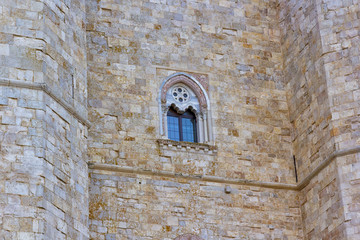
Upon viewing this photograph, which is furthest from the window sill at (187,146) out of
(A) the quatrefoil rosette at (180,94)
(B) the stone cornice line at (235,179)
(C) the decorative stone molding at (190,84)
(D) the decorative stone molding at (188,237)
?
(D) the decorative stone molding at (188,237)

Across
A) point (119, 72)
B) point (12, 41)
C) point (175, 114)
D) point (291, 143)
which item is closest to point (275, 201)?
point (291, 143)

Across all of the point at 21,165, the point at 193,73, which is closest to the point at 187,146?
the point at 193,73

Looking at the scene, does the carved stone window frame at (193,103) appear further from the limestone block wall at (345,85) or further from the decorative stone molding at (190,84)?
the limestone block wall at (345,85)

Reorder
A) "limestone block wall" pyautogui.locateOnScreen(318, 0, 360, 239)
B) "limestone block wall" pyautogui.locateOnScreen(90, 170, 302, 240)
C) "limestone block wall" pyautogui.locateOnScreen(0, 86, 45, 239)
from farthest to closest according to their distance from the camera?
"limestone block wall" pyautogui.locateOnScreen(318, 0, 360, 239) → "limestone block wall" pyautogui.locateOnScreen(90, 170, 302, 240) → "limestone block wall" pyautogui.locateOnScreen(0, 86, 45, 239)

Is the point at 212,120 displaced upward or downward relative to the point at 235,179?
upward

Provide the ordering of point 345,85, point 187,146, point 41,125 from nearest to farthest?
1. point 41,125
2. point 345,85
3. point 187,146

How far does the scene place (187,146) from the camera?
18375 mm

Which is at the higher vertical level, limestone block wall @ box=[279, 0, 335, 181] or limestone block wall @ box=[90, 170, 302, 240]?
limestone block wall @ box=[279, 0, 335, 181]

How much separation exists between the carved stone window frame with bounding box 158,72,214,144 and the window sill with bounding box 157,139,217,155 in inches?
6.5

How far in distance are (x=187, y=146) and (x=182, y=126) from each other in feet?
2.07

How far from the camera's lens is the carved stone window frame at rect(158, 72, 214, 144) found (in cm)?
1867

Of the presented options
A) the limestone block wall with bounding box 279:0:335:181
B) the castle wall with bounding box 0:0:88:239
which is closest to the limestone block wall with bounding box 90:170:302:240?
the castle wall with bounding box 0:0:88:239

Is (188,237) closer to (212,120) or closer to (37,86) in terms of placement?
(212,120)

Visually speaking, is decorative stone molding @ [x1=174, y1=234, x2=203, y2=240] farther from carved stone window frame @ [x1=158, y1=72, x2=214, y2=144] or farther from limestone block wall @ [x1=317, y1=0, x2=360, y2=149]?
limestone block wall @ [x1=317, y1=0, x2=360, y2=149]
